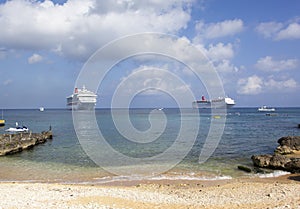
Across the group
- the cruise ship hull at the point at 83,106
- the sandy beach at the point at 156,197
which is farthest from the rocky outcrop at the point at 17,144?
the cruise ship hull at the point at 83,106

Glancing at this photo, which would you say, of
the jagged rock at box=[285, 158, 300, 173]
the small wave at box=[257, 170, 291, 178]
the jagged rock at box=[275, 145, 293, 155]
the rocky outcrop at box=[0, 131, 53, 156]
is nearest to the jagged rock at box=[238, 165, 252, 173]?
the small wave at box=[257, 170, 291, 178]

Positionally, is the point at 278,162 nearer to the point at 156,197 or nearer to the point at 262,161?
the point at 262,161

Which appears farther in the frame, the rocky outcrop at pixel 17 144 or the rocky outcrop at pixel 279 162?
the rocky outcrop at pixel 17 144

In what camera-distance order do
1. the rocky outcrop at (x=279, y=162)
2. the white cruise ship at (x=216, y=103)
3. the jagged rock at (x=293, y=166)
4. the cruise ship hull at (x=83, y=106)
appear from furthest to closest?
1. the white cruise ship at (x=216, y=103)
2. the cruise ship hull at (x=83, y=106)
3. the rocky outcrop at (x=279, y=162)
4. the jagged rock at (x=293, y=166)

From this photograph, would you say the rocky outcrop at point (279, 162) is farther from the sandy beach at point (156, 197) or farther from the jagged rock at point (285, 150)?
the sandy beach at point (156, 197)

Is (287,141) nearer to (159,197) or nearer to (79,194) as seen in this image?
(159,197)

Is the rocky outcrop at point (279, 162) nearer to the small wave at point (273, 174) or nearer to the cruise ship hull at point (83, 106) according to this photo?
the small wave at point (273, 174)

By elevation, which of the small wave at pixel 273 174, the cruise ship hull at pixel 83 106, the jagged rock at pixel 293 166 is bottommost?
the small wave at pixel 273 174

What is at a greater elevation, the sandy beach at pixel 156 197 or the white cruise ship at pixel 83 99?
the white cruise ship at pixel 83 99

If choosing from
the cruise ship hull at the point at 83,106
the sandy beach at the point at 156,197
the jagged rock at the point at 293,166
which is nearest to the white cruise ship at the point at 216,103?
the cruise ship hull at the point at 83,106

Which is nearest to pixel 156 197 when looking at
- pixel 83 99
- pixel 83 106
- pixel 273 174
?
pixel 273 174

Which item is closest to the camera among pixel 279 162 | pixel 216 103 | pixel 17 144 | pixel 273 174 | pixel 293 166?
pixel 273 174

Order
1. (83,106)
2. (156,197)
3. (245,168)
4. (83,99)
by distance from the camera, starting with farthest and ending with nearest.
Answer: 1. (83,106)
2. (83,99)
3. (245,168)
4. (156,197)

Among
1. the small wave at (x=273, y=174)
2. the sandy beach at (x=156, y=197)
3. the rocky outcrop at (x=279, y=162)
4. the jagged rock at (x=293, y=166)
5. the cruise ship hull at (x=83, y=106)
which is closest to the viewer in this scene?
the sandy beach at (x=156, y=197)
